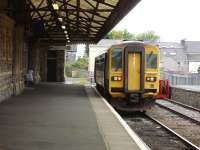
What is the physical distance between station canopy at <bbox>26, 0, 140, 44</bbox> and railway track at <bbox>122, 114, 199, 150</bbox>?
14.3 feet

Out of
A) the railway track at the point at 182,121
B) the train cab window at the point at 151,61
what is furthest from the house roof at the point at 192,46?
the train cab window at the point at 151,61

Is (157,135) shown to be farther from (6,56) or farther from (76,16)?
(76,16)

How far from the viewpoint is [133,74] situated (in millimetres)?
22016

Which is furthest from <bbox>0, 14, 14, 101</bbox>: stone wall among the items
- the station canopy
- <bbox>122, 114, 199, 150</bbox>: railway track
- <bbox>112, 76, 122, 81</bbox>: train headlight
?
<bbox>122, 114, 199, 150</bbox>: railway track

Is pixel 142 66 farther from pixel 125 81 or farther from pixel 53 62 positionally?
pixel 53 62

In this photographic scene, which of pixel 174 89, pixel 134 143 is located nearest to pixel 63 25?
pixel 174 89

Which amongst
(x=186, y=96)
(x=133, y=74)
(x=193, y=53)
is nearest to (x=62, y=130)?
(x=133, y=74)

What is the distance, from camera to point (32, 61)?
38.6 metres

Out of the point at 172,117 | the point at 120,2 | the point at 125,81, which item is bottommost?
the point at 172,117

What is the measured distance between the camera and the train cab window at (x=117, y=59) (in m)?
22.2

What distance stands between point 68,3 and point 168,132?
12.1 m

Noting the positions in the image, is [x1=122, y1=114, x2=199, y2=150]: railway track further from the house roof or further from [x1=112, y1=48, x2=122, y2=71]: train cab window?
the house roof

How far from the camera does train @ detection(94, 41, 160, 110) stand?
Answer: 21.9 meters

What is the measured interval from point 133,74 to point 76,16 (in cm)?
1103
